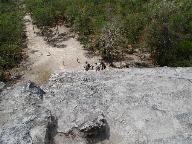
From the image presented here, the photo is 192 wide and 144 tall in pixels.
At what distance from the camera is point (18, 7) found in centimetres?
1645

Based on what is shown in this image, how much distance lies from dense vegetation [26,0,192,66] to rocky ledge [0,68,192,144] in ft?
10.4

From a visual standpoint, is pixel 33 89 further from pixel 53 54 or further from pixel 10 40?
pixel 10 40

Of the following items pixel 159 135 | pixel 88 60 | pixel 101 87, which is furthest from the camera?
pixel 88 60

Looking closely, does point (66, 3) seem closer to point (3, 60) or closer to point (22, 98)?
point (3, 60)

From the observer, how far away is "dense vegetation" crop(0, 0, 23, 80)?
12.7 meters

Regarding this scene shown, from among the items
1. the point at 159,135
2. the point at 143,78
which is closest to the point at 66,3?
the point at 143,78

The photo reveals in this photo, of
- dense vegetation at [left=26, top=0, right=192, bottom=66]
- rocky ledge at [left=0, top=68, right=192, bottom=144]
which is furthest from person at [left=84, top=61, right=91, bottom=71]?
rocky ledge at [left=0, top=68, right=192, bottom=144]

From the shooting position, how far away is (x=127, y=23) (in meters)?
13.5

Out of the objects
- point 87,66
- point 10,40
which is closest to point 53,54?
point 10,40

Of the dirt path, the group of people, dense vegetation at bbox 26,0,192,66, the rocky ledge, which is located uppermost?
the rocky ledge

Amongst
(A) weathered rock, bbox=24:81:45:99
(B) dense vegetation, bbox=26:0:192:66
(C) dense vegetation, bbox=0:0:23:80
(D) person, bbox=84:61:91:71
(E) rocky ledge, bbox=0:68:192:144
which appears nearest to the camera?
(E) rocky ledge, bbox=0:68:192:144

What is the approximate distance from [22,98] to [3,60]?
4.70 meters

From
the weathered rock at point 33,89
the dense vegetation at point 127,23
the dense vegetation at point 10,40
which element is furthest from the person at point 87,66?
the weathered rock at point 33,89

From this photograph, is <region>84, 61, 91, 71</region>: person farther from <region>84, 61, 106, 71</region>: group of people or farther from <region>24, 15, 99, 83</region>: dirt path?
<region>24, 15, 99, 83</region>: dirt path
